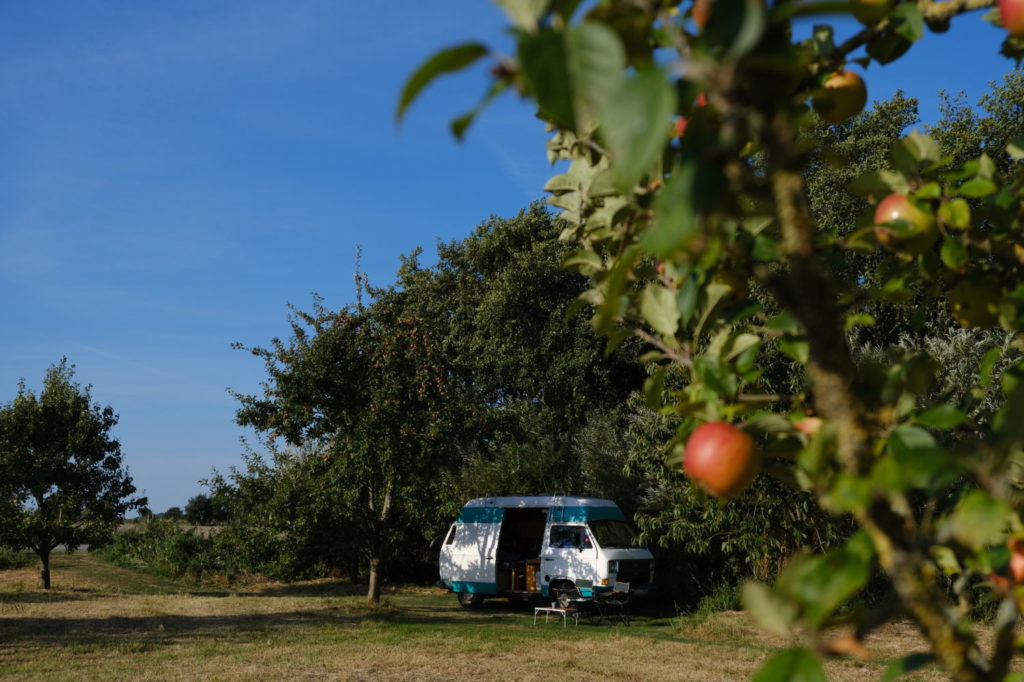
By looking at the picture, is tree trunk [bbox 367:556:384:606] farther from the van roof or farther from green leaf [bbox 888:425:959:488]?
green leaf [bbox 888:425:959:488]

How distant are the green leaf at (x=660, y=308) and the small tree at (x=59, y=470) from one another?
56.0ft

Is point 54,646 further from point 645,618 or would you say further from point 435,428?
point 645,618

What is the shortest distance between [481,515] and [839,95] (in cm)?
1429

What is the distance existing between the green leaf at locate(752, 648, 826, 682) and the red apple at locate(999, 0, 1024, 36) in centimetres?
97

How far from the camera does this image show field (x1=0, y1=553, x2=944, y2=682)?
7.72 m

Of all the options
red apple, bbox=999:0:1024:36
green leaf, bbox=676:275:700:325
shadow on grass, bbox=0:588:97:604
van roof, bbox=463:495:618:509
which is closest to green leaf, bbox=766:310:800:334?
green leaf, bbox=676:275:700:325

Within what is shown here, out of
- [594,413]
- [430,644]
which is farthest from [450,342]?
[430,644]

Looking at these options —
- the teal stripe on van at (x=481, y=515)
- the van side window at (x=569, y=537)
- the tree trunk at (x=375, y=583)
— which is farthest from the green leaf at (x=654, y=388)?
the teal stripe on van at (x=481, y=515)

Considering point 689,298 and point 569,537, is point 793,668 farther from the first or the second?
point 569,537

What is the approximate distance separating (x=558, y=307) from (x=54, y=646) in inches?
556

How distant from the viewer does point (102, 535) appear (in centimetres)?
1614

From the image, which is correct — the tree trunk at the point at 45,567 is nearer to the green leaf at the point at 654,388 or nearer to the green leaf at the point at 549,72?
the green leaf at the point at 654,388

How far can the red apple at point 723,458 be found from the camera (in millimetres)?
1040

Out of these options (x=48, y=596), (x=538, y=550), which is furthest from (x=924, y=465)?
(x=48, y=596)
